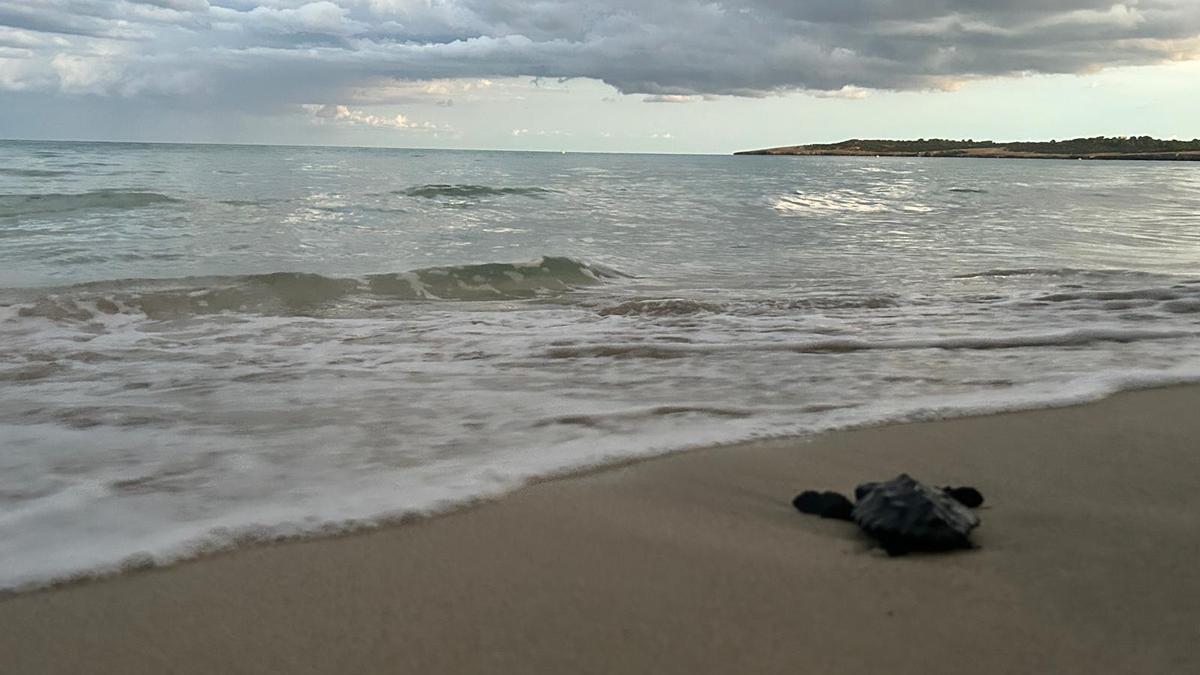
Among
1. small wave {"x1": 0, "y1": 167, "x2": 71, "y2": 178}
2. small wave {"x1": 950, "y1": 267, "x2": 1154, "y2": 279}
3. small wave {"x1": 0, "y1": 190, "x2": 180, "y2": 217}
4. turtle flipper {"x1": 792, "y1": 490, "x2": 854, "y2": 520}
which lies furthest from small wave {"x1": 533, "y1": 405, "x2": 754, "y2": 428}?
small wave {"x1": 0, "y1": 167, "x2": 71, "y2": 178}

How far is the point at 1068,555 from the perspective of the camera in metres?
2.49

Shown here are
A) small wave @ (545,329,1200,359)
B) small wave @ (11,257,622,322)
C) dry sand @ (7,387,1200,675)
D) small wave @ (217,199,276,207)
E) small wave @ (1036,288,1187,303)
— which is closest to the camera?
dry sand @ (7,387,1200,675)

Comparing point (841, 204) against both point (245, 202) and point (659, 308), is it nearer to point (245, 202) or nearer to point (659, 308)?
point (245, 202)

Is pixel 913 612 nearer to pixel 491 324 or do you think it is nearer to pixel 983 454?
pixel 983 454

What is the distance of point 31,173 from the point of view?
26.1 m

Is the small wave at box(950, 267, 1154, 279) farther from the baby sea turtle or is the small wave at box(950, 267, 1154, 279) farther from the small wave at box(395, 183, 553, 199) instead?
the small wave at box(395, 183, 553, 199)

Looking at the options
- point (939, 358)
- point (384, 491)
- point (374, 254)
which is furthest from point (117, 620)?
point (374, 254)

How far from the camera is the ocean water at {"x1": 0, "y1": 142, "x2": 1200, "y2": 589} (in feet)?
10.4

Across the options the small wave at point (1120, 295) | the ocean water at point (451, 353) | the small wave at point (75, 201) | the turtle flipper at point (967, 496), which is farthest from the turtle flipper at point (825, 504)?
the small wave at point (75, 201)

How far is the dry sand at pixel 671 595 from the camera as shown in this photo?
197cm

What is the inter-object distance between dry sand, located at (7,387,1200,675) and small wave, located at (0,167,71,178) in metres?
27.5

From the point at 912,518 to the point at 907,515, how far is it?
2 centimetres

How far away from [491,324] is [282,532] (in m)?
4.37

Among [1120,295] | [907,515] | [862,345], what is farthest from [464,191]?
[907,515]
